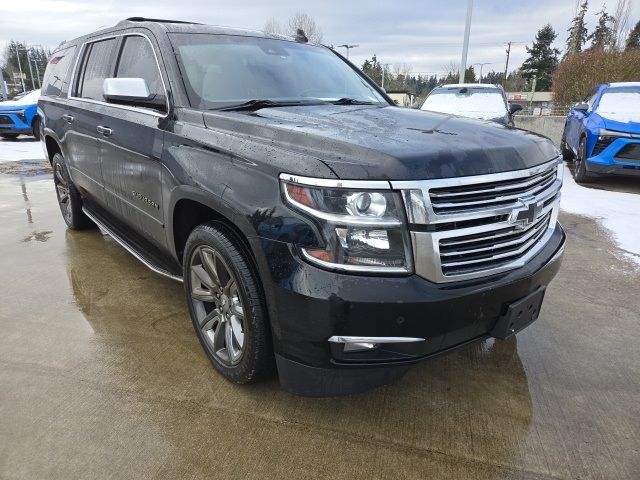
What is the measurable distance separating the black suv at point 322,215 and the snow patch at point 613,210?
120 inches

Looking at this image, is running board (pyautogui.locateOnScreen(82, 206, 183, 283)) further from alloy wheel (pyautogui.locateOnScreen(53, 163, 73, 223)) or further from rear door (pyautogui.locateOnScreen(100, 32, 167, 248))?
alloy wheel (pyautogui.locateOnScreen(53, 163, 73, 223))

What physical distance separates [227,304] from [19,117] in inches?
575

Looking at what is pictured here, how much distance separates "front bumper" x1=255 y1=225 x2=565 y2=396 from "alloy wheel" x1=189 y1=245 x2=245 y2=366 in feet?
1.26

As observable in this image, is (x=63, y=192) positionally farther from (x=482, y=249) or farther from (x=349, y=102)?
(x=482, y=249)

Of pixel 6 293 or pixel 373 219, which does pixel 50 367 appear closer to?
pixel 6 293

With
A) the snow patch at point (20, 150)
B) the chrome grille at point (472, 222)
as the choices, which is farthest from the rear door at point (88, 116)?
the snow patch at point (20, 150)

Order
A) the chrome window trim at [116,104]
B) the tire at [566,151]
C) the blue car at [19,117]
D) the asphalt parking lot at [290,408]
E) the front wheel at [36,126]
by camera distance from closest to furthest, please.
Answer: the asphalt parking lot at [290,408] < the chrome window trim at [116,104] < the tire at [566,151] < the blue car at [19,117] < the front wheel at [36,126]

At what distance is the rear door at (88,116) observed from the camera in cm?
383

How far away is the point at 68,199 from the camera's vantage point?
518 cm

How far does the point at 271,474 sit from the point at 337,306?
2.64 ft

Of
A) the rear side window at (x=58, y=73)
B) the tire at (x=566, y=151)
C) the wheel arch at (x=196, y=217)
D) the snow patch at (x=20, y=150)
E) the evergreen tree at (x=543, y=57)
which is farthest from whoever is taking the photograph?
the evergreen tree at (x=543, y=57)

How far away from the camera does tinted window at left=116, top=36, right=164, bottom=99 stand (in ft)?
9.74

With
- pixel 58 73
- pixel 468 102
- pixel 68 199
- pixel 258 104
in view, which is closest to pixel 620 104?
pixel 468 102

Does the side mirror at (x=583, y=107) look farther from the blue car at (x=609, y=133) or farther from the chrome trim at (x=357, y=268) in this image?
the chrome trim at (x=357, y=268)
